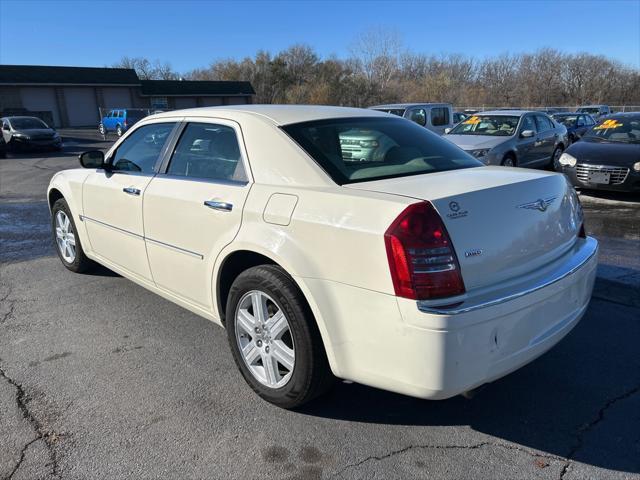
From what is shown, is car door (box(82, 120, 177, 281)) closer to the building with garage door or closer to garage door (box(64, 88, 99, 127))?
the building with garage door

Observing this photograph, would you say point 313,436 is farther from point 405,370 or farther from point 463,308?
point 463,308

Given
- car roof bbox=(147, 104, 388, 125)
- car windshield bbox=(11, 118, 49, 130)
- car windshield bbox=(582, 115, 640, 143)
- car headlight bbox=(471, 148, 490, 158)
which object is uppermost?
car windshield bbox=(11, 118, 49, 130)

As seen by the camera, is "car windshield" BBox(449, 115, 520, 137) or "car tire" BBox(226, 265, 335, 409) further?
"car windshield" BBox(449, 115, 520, 137)

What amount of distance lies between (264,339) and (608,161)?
8.03 m

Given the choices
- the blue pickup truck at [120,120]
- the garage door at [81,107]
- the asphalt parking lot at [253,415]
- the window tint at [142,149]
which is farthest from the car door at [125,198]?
the garage door at [81,107]

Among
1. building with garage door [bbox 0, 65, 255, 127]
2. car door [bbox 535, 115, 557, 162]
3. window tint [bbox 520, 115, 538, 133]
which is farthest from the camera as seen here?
building with garage door [bbox 0, 65, 255, 127]

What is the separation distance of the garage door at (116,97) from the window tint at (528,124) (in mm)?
45419

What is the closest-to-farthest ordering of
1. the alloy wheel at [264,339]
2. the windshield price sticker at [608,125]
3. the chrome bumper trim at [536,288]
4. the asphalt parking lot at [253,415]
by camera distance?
1. the chrome bumper trim at [536,288]
2. the asphalt parking lot at [253,415]
3. the alloy wheel at [264,339]
4. the windshield price sticker at [608,125]

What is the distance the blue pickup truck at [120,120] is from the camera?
3322cm

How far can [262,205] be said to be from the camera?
286cm

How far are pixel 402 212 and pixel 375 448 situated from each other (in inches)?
48.4

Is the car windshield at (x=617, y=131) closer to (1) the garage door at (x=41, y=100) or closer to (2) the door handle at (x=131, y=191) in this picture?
(2) the door handle at (x=131, y=191)

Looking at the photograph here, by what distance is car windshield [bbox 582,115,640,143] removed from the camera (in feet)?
31.7

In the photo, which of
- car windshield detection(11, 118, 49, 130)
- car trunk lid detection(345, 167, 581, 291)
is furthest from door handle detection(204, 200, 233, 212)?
car windshield detection(11, 118, 49, 130)
